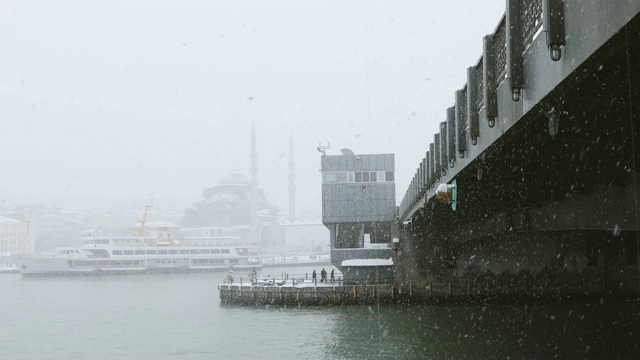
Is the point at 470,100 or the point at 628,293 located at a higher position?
the point at 470,100

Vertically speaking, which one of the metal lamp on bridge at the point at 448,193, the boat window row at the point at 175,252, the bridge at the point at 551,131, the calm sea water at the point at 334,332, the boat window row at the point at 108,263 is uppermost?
the bridge at the point at 551,131

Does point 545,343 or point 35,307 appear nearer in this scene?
point 545,343

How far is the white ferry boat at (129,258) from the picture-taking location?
105750 mm

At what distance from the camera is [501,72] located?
9750mm

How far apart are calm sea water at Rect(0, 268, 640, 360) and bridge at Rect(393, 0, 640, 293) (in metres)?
4.05

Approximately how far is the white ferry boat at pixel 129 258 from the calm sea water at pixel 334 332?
6178 cm

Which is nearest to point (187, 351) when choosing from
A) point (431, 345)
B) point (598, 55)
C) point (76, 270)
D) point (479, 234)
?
point (431, 345)

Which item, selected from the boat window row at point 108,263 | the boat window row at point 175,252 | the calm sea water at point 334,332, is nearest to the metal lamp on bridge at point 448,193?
the calm sea water at point 334,332

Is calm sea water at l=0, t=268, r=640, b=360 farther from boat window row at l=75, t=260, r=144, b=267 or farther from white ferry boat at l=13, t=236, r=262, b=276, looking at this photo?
boat window row at l=75, t=260, r=144, b=267

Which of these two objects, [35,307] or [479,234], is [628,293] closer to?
[479,234]

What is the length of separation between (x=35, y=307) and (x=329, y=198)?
23288mm

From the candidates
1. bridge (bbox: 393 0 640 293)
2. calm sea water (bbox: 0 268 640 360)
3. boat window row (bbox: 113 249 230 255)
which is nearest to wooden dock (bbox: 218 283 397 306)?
calm sea water (bbox: 0 268 640 360)

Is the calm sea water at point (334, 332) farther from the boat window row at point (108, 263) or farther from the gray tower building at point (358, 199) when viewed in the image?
the boat window row at point (108, 263)

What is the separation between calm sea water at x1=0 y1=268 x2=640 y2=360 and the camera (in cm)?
2495
